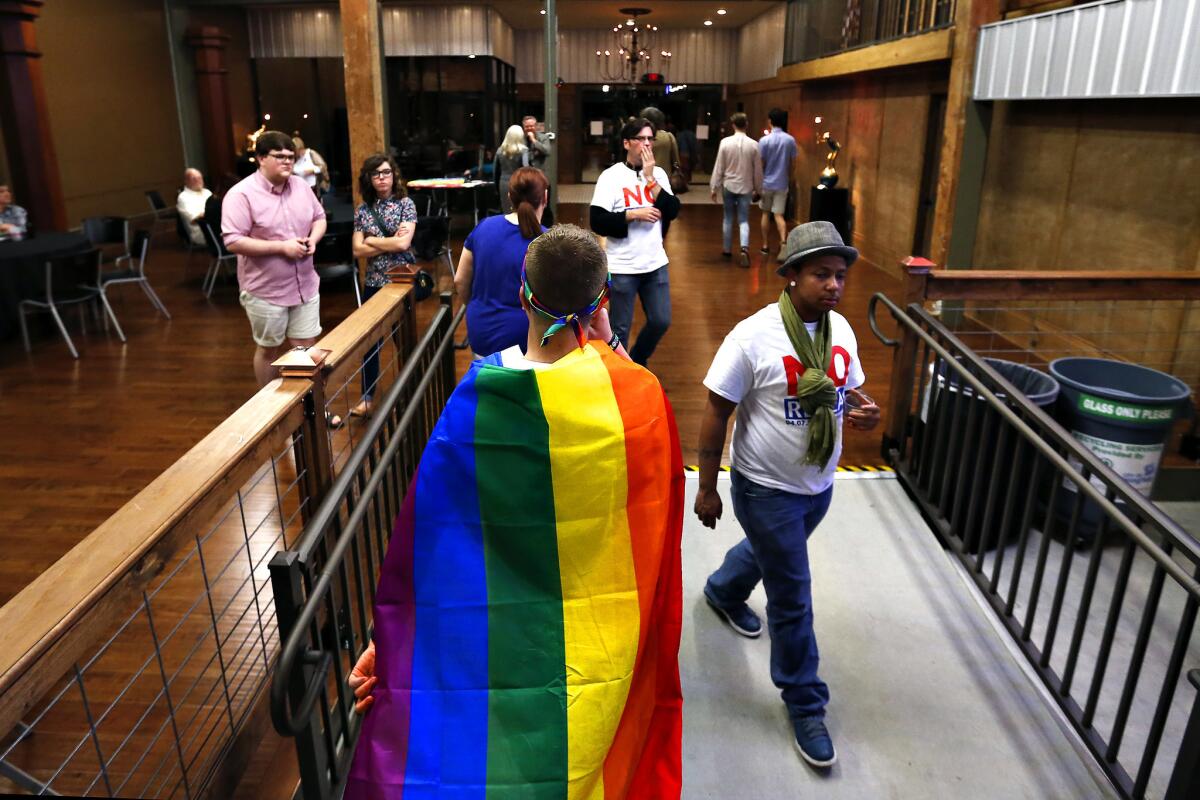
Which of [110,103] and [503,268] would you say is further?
[110,103]

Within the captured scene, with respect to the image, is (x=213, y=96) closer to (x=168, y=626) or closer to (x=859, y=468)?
(x=168, y=626)

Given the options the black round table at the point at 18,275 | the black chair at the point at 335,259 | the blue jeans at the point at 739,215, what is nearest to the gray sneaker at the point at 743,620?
the black chair at the point at 335,259

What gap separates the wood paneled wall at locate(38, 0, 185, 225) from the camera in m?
11.3

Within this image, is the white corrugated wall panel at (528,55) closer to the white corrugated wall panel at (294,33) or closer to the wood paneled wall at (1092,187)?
the white corrugated wall panel at (294,33)

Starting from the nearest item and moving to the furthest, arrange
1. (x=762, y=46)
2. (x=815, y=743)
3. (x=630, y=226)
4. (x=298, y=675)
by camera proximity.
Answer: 1. (x=298, y=675)
2. (x=815, y=743)
3. (x=630, y=226)
4. (x=762, y=46)

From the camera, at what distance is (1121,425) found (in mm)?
3447

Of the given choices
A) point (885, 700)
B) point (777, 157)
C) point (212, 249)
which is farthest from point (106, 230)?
point (885, 700)

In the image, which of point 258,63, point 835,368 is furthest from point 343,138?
point 835,368

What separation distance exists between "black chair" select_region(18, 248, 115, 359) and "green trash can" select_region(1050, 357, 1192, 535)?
6.56m

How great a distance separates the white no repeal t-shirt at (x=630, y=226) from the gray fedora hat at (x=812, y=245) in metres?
2.21

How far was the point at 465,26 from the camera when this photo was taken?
1385 centimetres

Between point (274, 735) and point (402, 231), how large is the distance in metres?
2.83

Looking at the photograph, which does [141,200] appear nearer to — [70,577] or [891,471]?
[891,471]

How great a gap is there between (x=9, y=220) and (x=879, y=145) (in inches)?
347
